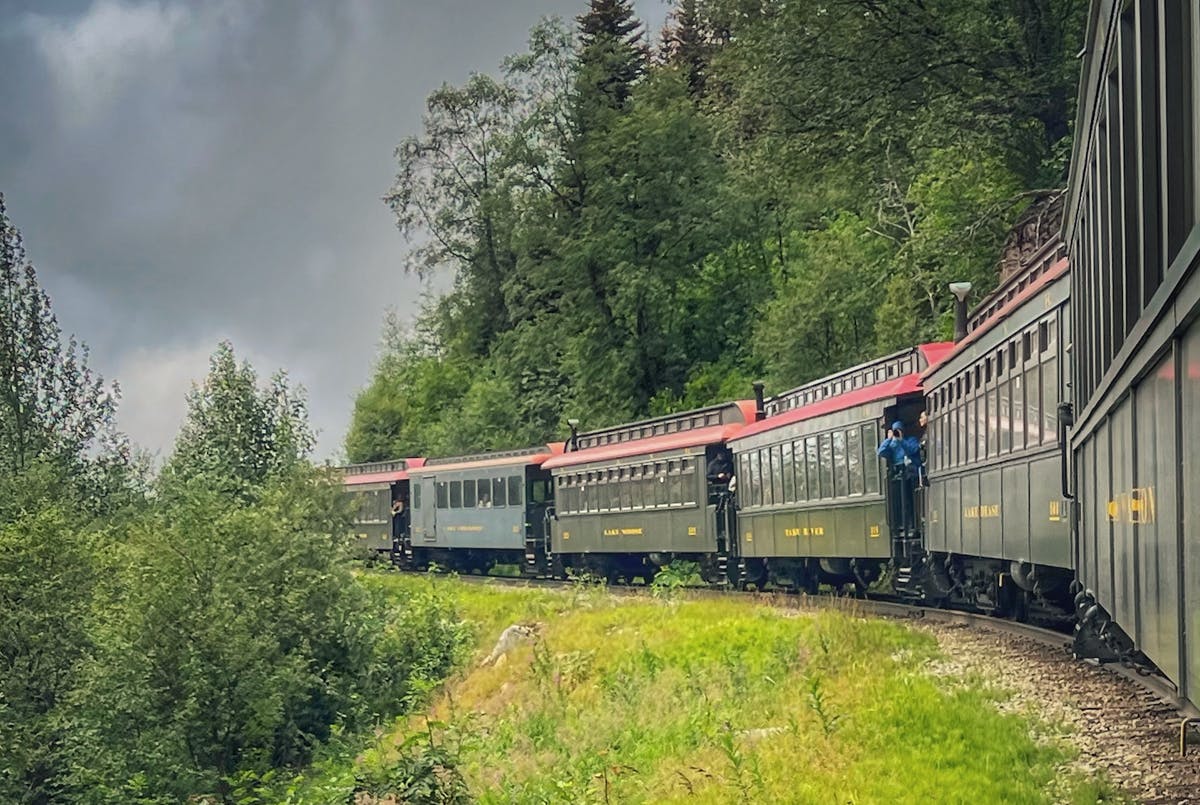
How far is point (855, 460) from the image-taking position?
Result: 21.2 metres

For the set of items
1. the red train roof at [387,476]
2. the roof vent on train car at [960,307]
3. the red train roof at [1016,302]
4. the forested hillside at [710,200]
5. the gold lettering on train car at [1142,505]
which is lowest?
the gold lettering on train car at [1142,505]

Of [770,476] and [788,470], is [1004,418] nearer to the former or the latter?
[788,470]

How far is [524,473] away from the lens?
37.7 meters

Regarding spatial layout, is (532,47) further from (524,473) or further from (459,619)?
(459,619)

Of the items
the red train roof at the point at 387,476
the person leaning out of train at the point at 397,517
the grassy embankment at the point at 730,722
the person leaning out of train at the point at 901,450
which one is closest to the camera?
the grassy embankment at the point at 730,722

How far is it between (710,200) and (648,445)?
20.9m

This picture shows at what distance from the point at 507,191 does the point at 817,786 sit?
48.6 meters

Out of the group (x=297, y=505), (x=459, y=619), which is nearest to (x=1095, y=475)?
(x=459, y=619)

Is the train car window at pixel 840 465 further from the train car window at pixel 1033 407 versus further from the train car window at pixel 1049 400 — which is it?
the train car window at pixel 1049 400

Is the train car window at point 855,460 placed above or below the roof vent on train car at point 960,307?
below

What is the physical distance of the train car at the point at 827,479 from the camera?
20.5 meters

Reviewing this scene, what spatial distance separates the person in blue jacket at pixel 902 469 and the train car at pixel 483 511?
58.2 feet

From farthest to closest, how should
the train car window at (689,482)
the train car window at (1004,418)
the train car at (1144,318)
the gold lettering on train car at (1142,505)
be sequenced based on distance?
the train car window at (689,482) < the train car window at (1004,418) < the gold lettering on train car at (1142,505) < the train car at (1144,318)

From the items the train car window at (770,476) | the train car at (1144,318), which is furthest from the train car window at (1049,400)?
the train car window at (770,476)
